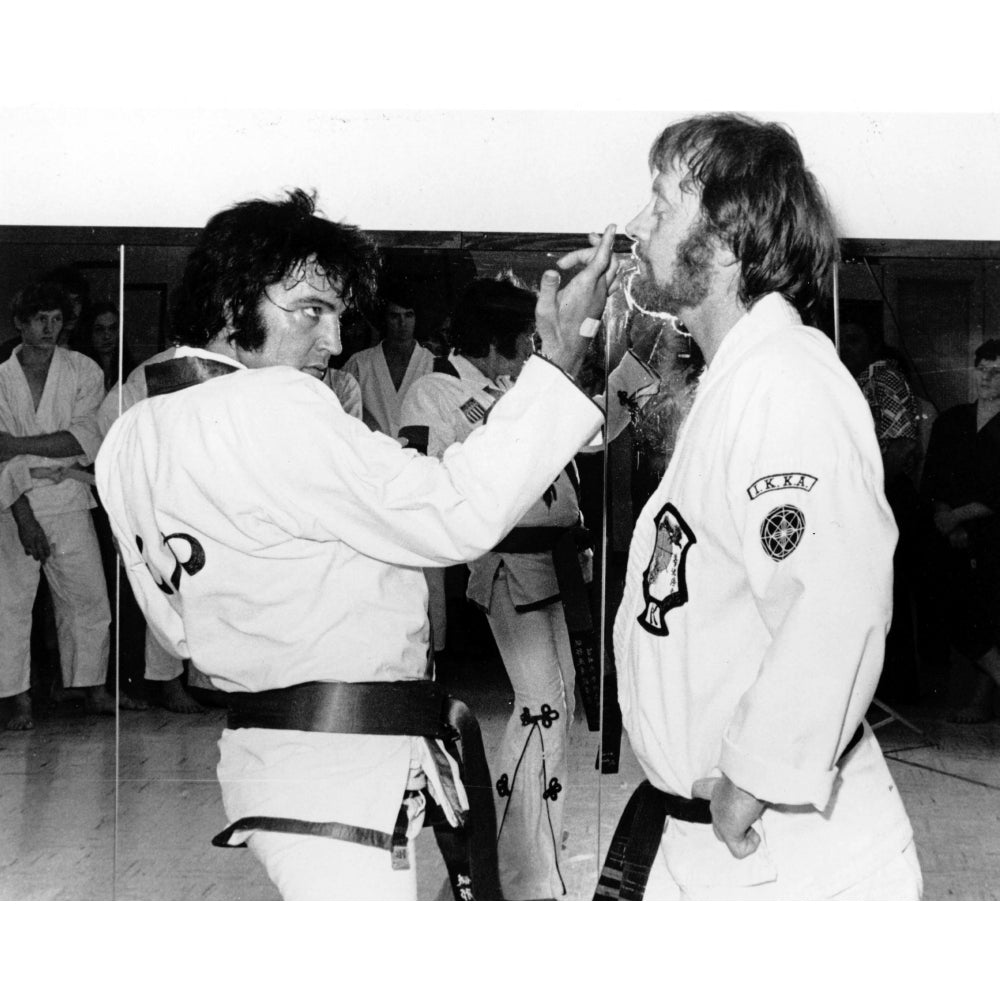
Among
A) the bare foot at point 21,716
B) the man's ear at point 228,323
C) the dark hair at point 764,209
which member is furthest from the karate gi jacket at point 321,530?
the bare foot at point 21,716

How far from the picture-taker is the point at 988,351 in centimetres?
229

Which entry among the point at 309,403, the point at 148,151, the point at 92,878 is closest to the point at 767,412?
the point at 309,403

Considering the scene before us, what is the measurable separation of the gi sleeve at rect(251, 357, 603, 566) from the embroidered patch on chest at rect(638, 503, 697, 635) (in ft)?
0.69

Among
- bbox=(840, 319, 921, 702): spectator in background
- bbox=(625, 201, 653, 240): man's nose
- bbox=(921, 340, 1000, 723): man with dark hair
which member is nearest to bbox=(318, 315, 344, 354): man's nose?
bbox=(625, 201, 653, 240): man's nose

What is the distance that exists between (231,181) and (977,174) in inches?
56.9

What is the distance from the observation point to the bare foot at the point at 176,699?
7.38 feet

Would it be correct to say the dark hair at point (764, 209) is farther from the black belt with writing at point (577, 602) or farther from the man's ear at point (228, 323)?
the man's ear at point (228, 323)

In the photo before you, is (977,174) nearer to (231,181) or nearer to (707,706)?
(707,706)

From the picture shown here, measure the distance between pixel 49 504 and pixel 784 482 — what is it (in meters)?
1.46

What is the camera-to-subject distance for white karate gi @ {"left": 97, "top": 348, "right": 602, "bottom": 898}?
5.96 feet

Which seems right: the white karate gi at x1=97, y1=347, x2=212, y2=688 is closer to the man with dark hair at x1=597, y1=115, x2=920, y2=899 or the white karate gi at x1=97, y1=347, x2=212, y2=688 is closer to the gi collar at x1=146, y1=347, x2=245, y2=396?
the gi collar at x1=146, y1=347, x2=245, y2=396

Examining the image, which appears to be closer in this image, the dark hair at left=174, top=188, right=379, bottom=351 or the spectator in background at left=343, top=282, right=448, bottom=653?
the dark hair at left=174, top=188, right=379, bottom=351

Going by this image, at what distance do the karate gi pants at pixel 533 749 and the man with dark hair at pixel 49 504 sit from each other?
2.60 feet

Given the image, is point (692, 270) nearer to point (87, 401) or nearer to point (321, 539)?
point (321, 539)
